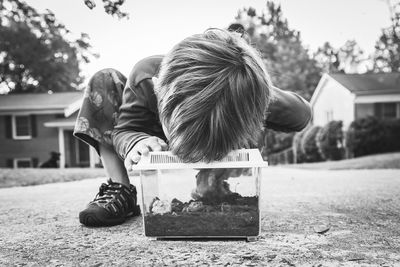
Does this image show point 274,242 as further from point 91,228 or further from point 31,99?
point 31,99

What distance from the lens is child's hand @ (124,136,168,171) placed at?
4.59 ft

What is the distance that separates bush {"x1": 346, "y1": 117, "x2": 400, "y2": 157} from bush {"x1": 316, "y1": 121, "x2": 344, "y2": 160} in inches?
23.9

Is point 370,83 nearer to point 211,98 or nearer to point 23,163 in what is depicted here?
point 23,163

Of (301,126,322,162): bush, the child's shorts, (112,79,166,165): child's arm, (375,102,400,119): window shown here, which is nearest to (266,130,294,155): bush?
(301,126,322,162): bush

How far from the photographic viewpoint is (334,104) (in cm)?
1948

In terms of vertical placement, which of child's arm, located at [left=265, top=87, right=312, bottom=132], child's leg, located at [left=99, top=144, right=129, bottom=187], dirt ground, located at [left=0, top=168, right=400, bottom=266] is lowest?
dirt ground, located at [left=0, top=168, right=400, bottom=266]

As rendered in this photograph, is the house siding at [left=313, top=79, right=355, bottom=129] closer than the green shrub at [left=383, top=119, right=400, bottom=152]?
No

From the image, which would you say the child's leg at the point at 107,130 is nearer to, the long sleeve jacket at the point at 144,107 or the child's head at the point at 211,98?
the long sleeve jacket at the point at 144,107

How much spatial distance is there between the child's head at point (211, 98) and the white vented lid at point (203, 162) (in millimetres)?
21

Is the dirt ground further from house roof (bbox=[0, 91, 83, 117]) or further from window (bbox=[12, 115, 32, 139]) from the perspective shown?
window (bbox=[12, 115, 32, 139])

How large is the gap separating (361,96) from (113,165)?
16.7 m

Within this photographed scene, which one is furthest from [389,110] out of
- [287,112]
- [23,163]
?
[287,112]

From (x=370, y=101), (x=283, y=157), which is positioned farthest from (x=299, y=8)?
(x=370, y=101)

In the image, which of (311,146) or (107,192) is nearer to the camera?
(107,192)
